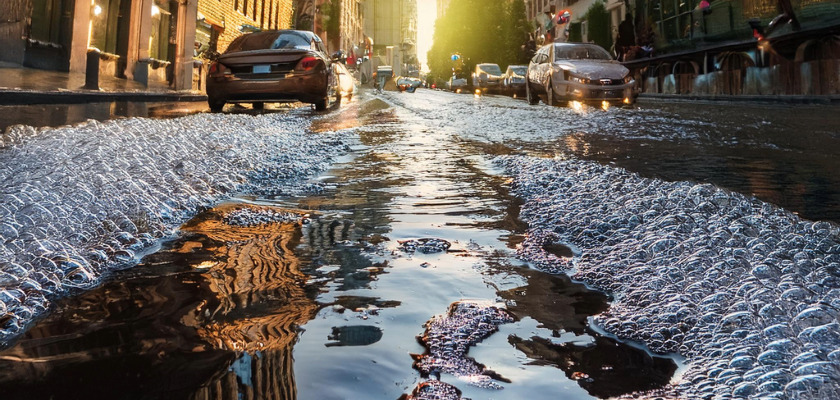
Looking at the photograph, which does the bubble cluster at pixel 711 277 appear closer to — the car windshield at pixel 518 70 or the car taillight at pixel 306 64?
the car taillight at pixel 306 64

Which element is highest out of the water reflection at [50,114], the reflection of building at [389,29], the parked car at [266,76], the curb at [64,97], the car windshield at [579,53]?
the reflection of building at [389,29]

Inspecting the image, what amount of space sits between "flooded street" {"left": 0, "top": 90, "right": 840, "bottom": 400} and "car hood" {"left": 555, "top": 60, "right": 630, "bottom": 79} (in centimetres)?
1114

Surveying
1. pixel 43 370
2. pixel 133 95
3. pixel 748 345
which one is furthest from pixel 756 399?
pixel 133 95

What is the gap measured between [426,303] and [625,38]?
31128 mm

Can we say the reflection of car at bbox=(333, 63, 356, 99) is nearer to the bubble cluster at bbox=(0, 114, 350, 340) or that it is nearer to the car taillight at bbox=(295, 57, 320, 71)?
the car taillight at bbox=(295, 57, 320, 71)

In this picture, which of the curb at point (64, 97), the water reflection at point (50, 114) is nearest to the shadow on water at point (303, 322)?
the water reflection at point (50, 114)

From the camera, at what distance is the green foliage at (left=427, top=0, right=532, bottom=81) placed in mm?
65188

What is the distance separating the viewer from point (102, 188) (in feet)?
11.7

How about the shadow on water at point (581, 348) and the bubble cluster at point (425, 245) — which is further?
the bubble cluster at point (425, 245)

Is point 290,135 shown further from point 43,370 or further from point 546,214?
point 43,370

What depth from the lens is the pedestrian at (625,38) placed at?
31047 mm

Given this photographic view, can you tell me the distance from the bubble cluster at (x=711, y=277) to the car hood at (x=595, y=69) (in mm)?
11953

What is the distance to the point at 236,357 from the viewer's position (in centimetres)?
169

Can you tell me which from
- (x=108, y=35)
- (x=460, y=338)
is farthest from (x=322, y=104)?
→ (x=460, y=338)
